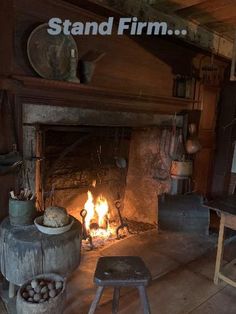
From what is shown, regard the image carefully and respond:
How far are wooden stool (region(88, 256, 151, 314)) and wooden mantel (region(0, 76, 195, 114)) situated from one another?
1.19 metres

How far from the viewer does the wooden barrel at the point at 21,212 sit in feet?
5.60

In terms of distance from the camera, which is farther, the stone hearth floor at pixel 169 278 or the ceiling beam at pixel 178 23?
the ceiling beam at pixel 178 23

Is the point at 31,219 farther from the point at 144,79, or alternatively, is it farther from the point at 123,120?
the point at 144,79

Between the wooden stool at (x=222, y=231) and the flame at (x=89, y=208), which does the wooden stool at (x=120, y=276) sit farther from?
the flame at (x=89, y=208)

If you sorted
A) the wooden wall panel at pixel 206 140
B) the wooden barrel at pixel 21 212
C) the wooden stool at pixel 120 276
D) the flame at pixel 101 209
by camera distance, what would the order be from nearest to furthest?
1. the wooden stool at pixel 120 276
2. the wooden barrel at pixel 21 212
3. the flame at pixel 101 209
4. the wooden wall panel at pixel 206 140

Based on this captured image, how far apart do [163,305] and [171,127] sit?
1.84 m

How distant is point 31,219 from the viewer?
1785 millimetres

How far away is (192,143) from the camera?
10.00 feet

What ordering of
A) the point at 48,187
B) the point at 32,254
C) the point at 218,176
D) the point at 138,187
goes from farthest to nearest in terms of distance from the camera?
the point at 218,176 → the point at 138,187 → the point at 48,187 → the point at 32,254

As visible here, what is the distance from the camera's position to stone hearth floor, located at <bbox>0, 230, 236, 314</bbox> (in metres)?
1.78

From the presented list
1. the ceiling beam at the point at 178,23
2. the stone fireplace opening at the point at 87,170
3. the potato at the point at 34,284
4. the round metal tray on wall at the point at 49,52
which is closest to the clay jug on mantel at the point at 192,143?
the stone fireplace opening at the point at 87,170

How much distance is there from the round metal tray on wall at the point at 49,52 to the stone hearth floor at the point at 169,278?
59.5 inches

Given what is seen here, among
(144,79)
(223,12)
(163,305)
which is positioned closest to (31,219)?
(163,305)

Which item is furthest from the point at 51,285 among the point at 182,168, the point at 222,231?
the point at 182,168
